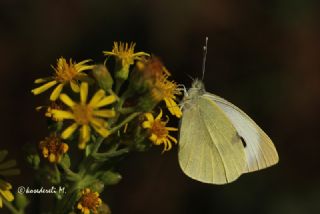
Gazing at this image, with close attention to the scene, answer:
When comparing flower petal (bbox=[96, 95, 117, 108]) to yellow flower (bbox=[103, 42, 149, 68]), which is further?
yellow flower (bbox=[103, 42, 149, 68])

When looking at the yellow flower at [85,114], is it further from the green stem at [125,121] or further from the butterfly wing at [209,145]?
the butterfly wing at [209,145]

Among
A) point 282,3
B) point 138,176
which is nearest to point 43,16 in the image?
point 138,176

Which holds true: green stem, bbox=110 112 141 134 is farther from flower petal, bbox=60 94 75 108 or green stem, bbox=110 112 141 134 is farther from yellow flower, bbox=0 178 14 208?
yellow flower, bbox=0 178 14 208

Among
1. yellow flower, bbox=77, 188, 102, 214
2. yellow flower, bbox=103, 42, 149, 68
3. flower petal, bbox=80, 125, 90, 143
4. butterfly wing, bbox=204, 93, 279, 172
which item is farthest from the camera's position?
butterfly wing, bbox=204, 93, 279, 172

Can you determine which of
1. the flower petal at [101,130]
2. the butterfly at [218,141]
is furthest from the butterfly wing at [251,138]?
the flower petal at [101,130]

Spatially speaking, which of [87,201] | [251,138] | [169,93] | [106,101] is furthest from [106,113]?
[251,138]

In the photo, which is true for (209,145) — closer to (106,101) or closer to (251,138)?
(251,138)

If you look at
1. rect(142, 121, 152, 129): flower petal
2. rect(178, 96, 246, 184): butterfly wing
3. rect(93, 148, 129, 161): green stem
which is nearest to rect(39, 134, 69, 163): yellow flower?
rect(93, 148, 129, 161): green stem
